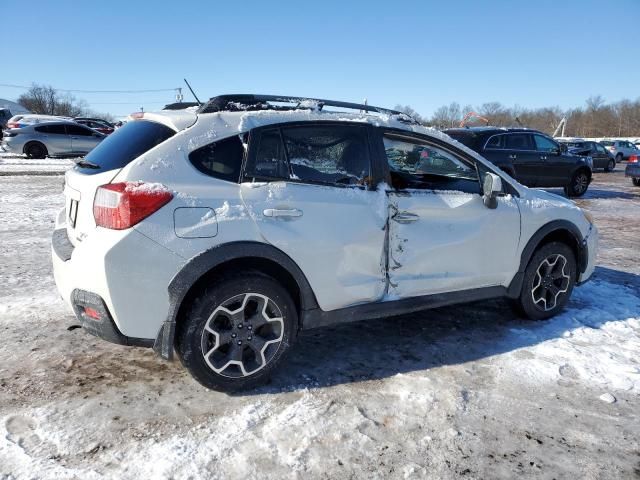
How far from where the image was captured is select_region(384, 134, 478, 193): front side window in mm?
3965

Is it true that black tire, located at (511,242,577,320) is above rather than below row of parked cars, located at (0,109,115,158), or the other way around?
below

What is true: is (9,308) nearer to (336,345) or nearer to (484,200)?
(336,345)

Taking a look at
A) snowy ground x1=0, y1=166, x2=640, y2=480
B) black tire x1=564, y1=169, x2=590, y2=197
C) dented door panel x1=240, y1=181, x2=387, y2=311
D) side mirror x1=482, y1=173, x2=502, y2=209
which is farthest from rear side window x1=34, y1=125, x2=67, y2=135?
side mirror x1=482, y1=173, x2=502, y2=209

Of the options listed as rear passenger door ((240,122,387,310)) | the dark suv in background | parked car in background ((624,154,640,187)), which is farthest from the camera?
parked car in background ((624,154,640,187))

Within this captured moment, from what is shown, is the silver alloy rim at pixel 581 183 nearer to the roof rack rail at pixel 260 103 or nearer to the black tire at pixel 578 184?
the black tire at pixel 578 184

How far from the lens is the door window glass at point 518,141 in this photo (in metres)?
12.2

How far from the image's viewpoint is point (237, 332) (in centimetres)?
314

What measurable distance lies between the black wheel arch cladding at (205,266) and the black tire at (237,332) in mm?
81

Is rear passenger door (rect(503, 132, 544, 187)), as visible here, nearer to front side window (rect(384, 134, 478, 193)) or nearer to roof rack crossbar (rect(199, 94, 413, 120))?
front side window (rect(384, 134, 478, 193))

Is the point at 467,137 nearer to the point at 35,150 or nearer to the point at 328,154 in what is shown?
the point at 328,154

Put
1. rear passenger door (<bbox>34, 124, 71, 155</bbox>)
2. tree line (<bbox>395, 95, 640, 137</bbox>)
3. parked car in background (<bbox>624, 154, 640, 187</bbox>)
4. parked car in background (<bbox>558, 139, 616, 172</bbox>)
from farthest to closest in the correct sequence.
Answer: tree line (<bbox>395, 95, 640, 137</bbox>)
parked car in background (<bbox>558, 139, 616, 172</bbox>)
rear passenger door (<bbox>34, 124, 71, 155</bbox>)
parked car in background (<bbox>624, 154, 640, 187</bbox>)

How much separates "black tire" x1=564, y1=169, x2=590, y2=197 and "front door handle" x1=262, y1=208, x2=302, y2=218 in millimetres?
13178

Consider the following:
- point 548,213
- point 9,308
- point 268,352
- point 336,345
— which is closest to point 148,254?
point 268,352

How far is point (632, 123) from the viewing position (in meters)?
89.8
